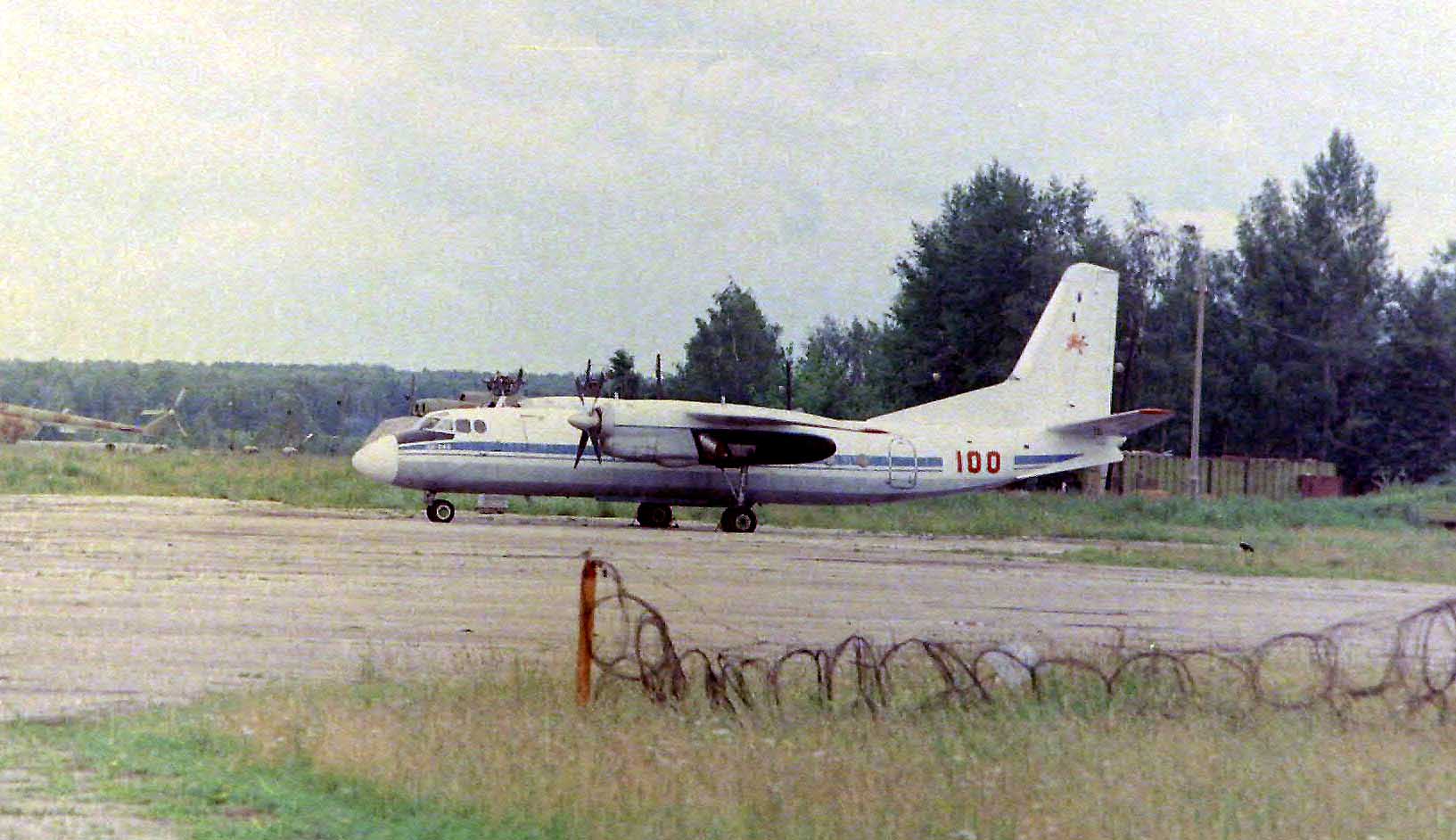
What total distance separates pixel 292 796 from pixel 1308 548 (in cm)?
2601

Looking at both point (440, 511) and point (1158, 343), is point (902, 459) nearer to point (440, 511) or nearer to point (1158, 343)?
point (440, 511)

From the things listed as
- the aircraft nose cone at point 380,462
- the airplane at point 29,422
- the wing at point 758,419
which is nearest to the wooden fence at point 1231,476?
the wing at point 758,419

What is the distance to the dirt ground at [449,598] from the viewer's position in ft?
41.0

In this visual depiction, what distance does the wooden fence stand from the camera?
55.0 meters

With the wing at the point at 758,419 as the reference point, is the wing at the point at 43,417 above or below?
below

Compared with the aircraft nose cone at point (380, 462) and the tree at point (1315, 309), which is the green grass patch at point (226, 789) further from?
the tree at point (1315, 309)

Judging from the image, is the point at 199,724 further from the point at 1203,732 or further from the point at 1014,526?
the point at 1014,526

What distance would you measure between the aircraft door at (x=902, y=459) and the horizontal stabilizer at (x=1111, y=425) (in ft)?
10.7

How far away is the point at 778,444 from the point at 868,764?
26624 mm

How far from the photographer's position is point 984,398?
37188mm

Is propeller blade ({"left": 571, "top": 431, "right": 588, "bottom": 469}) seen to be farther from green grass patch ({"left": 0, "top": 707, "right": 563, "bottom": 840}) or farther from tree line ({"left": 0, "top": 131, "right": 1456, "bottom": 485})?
green grass patch ({"left": 0, "top": 707, "right": 563, "bottom": 840})

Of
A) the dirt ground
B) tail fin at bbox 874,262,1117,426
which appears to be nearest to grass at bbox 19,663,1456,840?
the dirt ground

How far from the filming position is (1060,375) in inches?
1486

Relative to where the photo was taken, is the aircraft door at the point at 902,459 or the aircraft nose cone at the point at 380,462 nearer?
the aircraft nose cone at the point at 380,462
